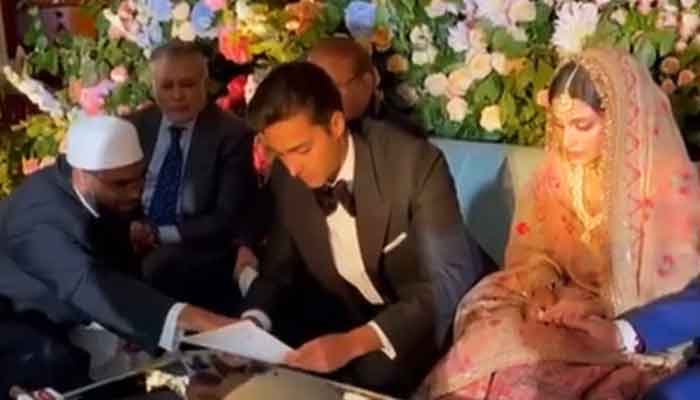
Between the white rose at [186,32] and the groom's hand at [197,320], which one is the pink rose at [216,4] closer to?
the white rose at [186,32]

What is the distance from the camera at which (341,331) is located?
254 cm

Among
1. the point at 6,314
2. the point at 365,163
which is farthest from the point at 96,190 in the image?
the point at 365,163

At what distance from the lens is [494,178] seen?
2.85 metres

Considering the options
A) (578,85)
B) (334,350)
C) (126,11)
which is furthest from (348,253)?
(126,11)

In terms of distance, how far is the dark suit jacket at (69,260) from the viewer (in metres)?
2.49

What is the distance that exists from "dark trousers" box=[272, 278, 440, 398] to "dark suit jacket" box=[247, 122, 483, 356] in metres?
0.02

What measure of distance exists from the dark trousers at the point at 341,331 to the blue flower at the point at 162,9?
1.08 metres

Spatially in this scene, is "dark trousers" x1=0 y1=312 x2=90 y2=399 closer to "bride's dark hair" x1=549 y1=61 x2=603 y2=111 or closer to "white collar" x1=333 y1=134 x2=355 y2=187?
"white collar" x1=333 y1=134 x2=355 y2=187

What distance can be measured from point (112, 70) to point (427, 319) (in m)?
1.44

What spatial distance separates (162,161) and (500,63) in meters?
0.84

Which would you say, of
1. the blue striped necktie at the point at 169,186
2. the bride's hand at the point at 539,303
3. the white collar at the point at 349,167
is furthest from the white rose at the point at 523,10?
the blue striped necktie at the point at 169,186

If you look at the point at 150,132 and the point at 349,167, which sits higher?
the point at 349,167

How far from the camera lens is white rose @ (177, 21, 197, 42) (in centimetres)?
335

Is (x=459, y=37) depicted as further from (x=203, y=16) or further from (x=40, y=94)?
(x=40, y=94)
